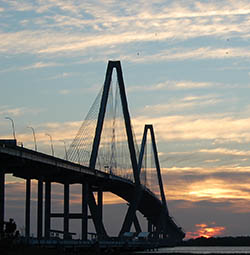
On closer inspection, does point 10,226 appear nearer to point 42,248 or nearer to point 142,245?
point 42,248

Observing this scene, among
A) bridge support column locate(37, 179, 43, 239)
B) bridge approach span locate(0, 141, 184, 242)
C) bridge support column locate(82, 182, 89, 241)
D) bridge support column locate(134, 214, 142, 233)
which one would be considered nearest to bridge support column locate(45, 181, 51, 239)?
bridge approach span locate(0, 141, 184, 242)

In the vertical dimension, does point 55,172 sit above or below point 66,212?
above

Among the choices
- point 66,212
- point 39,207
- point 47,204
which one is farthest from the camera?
point 66,212

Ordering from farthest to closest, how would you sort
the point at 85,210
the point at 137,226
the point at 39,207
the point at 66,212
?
the point at 137,226 < the point at 85,210 < the point at 66,212 < the point at 39,207

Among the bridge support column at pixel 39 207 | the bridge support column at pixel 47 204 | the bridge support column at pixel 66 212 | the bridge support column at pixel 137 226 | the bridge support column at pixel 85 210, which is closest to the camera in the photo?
the bridge support column at pixel 39 207

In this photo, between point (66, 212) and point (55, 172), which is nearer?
point (55, 172)

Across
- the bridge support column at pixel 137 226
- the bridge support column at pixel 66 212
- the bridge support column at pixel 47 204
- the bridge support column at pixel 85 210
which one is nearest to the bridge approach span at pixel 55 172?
the bridge support column at pixel 47 204

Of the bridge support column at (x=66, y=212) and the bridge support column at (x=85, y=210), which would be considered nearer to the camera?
the bridge support column at (x=66, y=212)

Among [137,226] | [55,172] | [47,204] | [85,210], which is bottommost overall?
[85,210]

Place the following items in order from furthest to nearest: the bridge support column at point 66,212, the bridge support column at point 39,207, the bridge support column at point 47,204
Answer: the bridge support column at point 66,212 < the bridge support column at point 47,204 < the bridge support column at point 39,207

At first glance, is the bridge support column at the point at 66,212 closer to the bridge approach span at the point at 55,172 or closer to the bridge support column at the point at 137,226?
the bridge approach span at the point at 55,172

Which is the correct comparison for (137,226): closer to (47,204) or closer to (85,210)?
(85,210)

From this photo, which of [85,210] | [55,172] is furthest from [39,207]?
[85,210]

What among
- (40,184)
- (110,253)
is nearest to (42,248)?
(40,184)
